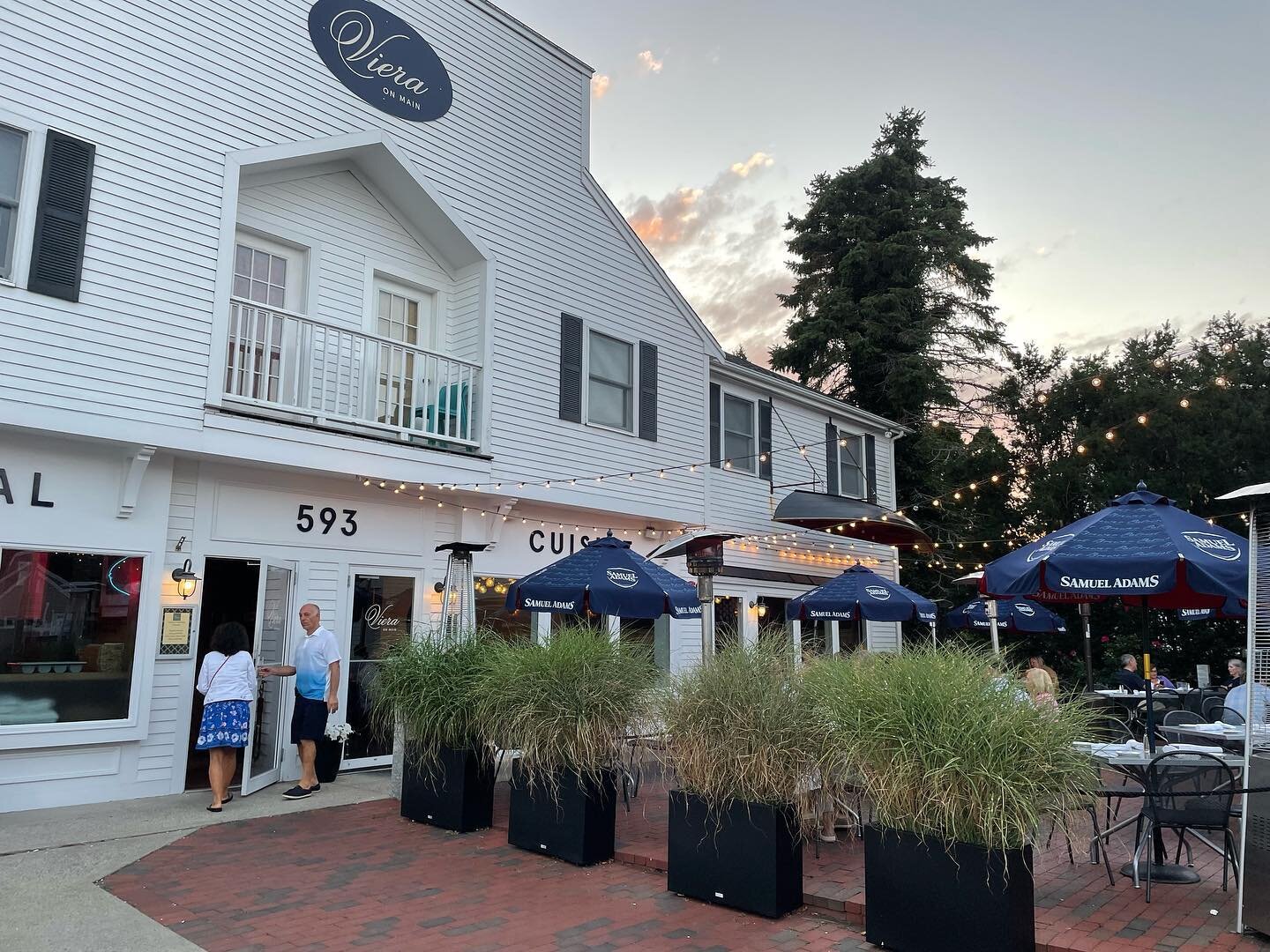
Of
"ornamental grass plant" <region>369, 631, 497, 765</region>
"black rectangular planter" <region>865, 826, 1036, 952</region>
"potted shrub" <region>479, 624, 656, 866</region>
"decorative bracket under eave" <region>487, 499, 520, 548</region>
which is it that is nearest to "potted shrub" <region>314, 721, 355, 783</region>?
"ornamental grass plant" <region>369, 631, 497, 765</region>

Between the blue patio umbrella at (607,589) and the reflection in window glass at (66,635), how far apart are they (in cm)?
338

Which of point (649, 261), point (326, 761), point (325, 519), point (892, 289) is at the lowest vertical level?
point (326, 761)

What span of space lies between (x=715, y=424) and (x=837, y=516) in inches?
95.7

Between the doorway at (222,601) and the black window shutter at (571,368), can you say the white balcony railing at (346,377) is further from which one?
the doorway at (222,601)

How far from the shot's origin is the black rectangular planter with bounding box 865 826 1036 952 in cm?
401

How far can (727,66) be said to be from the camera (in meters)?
14.4

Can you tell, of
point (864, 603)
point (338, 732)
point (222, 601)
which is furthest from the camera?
point (864, 603)

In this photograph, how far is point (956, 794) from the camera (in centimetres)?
415

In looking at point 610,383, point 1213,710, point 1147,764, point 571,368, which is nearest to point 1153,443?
point 1213,710

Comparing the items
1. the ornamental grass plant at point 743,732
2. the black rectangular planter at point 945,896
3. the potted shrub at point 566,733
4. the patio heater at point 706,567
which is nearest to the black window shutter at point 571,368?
the patio heater at point 706,567

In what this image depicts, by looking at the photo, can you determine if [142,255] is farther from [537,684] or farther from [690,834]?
[690,834]

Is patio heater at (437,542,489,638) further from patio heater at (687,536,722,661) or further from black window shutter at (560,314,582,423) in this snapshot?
black window shutter at (560,314,582,423)

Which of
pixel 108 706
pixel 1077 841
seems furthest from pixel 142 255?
pixel 1077 841

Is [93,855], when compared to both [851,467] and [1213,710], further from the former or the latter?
[851,467]
